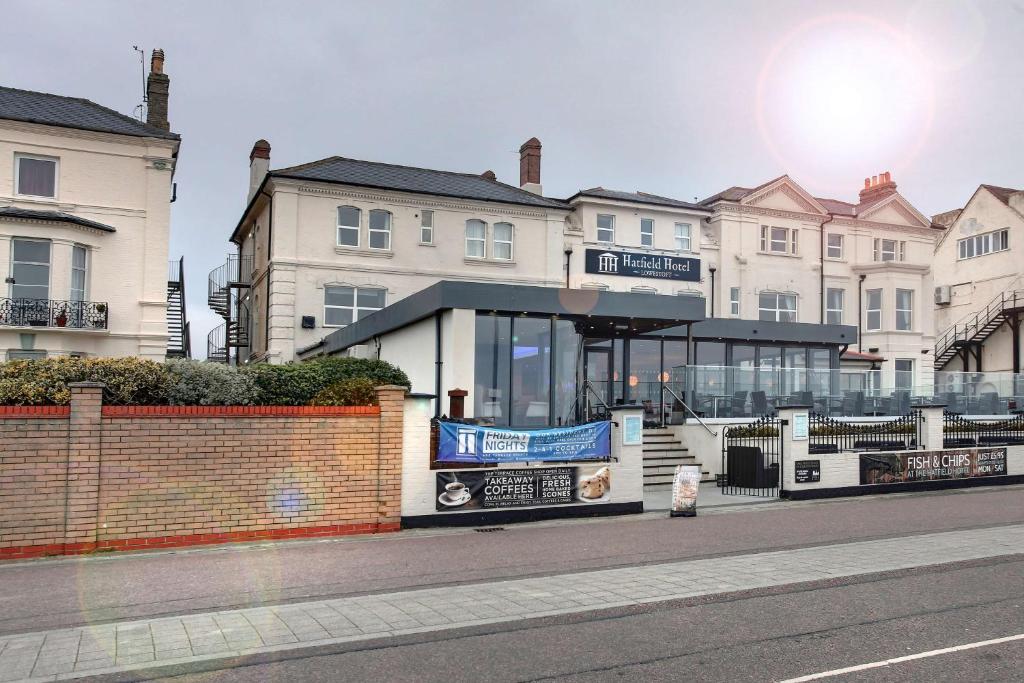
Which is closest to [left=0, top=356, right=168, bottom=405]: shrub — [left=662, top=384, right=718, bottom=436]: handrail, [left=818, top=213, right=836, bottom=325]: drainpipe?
[left=662, top=384, right=718, bottom=436]: handrail

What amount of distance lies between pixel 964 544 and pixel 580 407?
37.6 feet

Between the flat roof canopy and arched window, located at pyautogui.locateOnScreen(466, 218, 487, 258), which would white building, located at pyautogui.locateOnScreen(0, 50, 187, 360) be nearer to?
the flat roof canopy

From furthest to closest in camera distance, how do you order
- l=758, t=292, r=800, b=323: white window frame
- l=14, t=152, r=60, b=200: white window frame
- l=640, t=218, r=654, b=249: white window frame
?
l=758, t=292, r=800, b=323: white window frame
l=640, t=218, r=654, b=249: white window frame
l=14, t=152, r=60, b=200: white window frame

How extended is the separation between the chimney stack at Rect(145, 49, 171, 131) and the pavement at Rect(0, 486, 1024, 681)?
2431cm

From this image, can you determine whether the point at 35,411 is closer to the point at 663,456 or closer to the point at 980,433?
the point at 663,456

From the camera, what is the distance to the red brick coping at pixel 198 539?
11742mm

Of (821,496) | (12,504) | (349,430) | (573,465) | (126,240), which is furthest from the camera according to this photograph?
(126,240)

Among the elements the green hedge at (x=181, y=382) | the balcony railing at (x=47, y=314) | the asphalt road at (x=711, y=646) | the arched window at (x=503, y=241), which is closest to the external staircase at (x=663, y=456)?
the green hedge at (x=181, y=382)

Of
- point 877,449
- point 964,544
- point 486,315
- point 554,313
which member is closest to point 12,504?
point 486,315

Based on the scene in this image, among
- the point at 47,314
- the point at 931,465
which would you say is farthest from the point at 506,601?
the point at 47,314

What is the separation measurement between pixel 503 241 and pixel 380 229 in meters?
5.13

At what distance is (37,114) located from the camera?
28.0m

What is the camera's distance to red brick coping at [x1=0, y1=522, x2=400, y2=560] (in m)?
11.7

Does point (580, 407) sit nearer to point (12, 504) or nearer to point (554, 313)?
point (554, 313)
